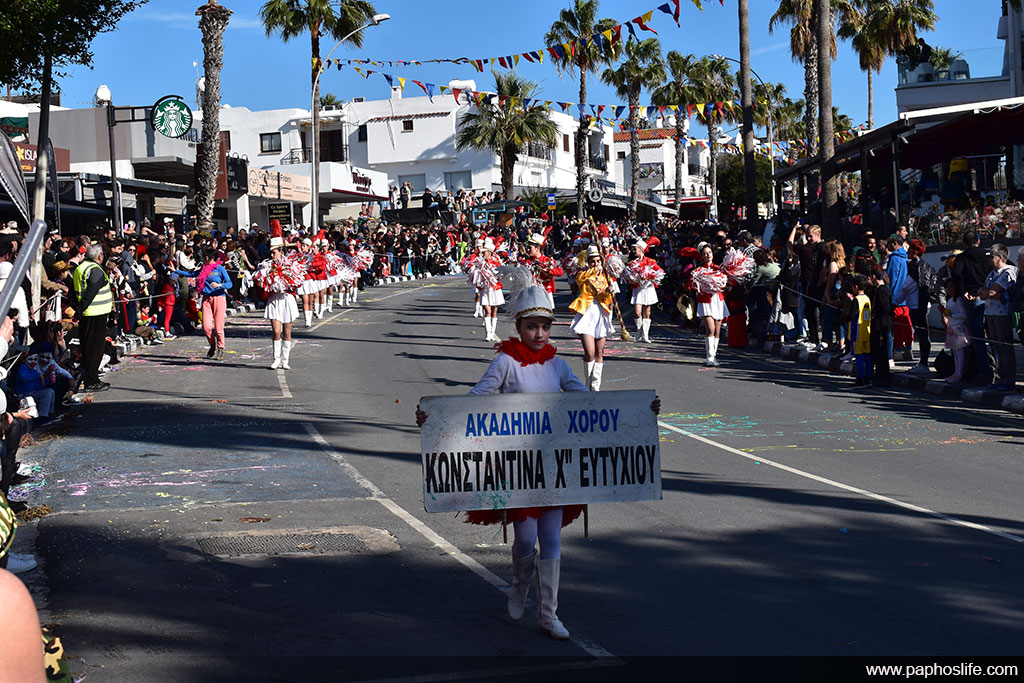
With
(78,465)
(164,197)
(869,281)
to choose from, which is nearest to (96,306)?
(78,465)

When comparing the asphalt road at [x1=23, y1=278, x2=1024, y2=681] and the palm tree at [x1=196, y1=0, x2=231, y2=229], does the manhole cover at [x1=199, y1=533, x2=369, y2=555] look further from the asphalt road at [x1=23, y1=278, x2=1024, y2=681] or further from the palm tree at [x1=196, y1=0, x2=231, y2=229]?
the palm tree at [x1=196, y1=0, x2=231, y2=229]

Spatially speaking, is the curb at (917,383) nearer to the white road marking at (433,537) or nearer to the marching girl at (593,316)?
the marching girl at (593,316)

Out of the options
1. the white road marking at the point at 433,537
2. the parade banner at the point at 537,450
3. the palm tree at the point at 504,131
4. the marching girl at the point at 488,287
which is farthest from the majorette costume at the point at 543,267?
the palm tree at the point at 504,131

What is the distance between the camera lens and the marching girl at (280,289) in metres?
18.9

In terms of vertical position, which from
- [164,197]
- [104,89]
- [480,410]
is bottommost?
[480,410]

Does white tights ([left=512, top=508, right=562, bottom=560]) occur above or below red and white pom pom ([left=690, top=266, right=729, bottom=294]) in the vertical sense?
below

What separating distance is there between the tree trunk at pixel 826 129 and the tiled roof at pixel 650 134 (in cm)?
7163

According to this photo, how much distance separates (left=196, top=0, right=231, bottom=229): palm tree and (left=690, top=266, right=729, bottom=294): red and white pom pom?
17129mm

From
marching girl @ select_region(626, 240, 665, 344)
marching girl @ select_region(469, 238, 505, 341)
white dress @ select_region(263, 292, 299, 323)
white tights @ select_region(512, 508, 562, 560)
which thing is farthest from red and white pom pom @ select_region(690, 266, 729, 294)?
white tights @ select_region(512, 508, 562, 560)

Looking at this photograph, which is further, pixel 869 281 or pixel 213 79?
pixel 213 79

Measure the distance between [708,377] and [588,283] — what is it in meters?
2.53

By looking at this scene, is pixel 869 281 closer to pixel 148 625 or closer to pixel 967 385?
pixel 967 385

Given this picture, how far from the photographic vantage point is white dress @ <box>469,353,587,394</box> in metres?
6.54

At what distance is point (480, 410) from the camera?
242 inches
